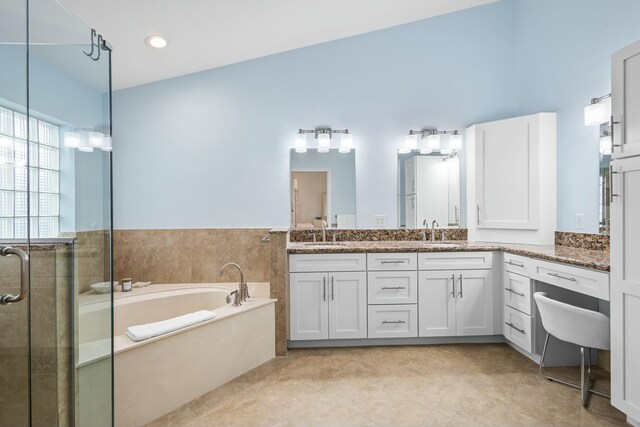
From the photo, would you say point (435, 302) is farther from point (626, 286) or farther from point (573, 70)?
point (573, 70)

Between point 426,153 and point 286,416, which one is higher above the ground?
point 426,153

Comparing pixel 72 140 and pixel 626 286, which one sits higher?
pixel 72 140

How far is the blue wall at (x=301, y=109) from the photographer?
3.27m

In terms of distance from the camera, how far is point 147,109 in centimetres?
327

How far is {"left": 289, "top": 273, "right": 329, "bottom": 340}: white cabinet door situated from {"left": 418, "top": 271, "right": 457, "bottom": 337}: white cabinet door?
802mm

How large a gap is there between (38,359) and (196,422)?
867 millimetres

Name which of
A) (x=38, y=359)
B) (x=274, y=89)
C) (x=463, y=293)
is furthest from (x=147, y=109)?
(x=463, y=293)

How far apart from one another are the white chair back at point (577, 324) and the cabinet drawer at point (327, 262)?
126cm

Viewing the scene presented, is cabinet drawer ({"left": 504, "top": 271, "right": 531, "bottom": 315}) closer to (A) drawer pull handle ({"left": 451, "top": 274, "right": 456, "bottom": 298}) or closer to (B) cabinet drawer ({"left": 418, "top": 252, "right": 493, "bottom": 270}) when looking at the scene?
(B) cabinet drawer ({"left": 418, "top": 252, "right": 493, "bottom": 270})

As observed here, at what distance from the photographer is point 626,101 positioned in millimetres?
1687

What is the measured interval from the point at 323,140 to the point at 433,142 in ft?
3.57

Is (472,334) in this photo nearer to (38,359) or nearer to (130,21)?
(38,359)

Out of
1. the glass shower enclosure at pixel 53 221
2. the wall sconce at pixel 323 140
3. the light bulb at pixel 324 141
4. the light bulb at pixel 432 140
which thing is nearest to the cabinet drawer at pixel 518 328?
the light bulb at pixel 432 140

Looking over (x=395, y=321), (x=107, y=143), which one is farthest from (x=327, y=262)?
(x=107, y=143)
